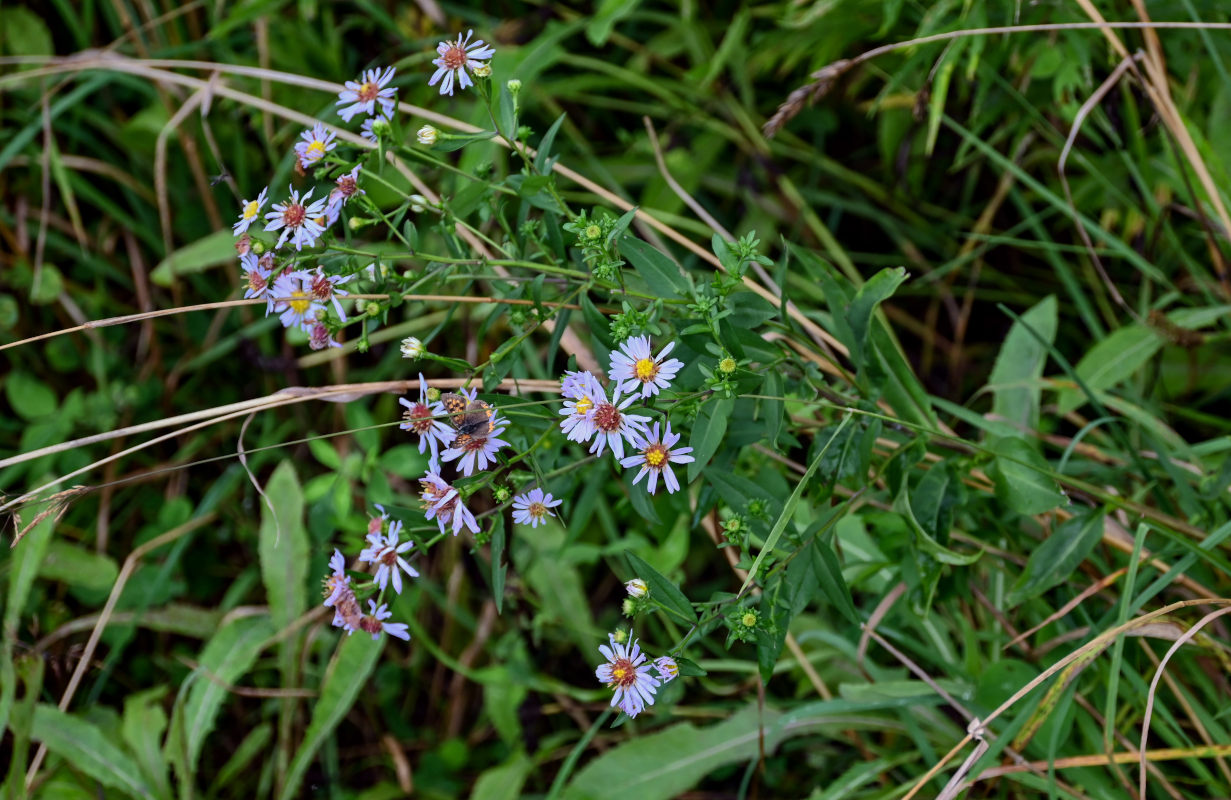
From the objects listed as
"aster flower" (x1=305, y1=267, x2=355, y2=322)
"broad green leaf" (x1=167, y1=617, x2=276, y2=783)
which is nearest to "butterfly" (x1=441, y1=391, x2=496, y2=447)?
"aster flower" (x1=305, y1=267, x2=355, y2=322)

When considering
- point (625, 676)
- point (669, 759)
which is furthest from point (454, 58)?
point (669, 759)

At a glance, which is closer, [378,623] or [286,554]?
[378,623]

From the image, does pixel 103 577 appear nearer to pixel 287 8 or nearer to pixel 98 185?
pixel 98 185

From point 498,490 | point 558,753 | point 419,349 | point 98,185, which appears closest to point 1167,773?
point 558,753

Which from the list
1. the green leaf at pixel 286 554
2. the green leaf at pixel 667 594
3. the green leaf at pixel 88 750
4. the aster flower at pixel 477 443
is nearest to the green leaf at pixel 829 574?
the green leaf at pixel 667 594

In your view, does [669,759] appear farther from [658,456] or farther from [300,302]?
[300,302]

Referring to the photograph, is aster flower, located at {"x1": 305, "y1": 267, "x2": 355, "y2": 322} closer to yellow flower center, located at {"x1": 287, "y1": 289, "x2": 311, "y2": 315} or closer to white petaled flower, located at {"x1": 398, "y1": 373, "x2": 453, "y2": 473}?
yellow flower center, located at {"x1": 287, "y1": 289, "x2": 311, "y2": 315}

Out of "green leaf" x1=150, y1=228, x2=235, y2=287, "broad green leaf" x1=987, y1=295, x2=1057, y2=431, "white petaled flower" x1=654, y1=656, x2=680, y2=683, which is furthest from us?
"green leaf" x1=150, y1=228, x2=235, y2=287
